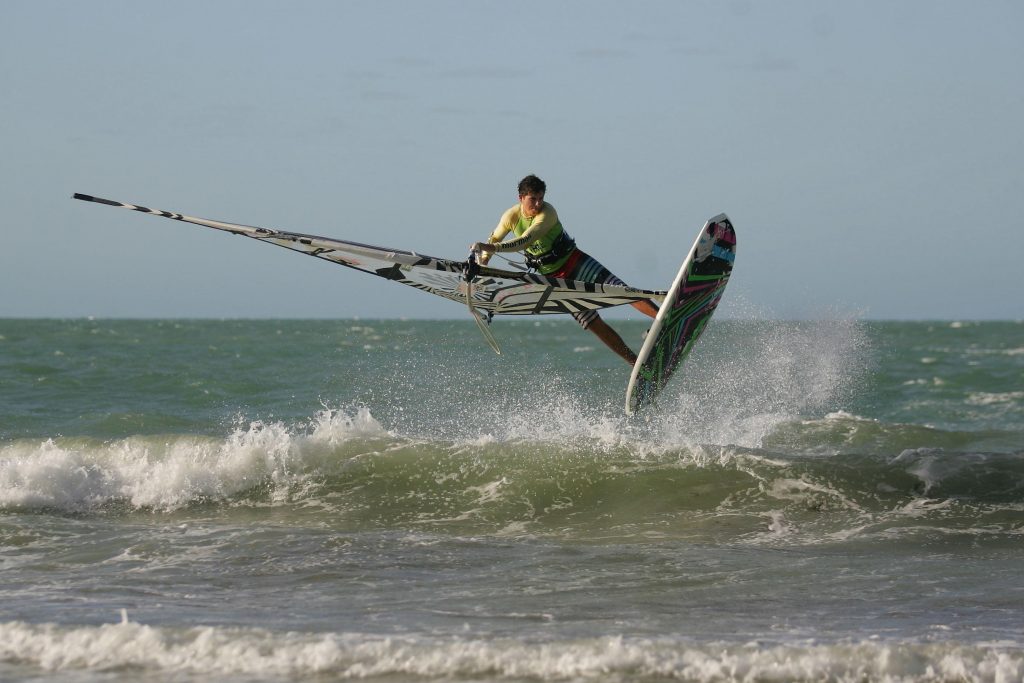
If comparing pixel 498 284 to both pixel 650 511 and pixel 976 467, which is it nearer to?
pixel 650 511

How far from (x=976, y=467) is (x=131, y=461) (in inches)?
281

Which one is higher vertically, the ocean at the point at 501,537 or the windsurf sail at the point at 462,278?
the windsurf sail at the point at 462,278

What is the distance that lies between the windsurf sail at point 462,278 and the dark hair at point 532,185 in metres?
0.62

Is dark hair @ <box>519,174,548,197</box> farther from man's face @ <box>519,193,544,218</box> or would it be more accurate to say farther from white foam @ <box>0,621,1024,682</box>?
white foam @ <box>0,621,1024,682</box>

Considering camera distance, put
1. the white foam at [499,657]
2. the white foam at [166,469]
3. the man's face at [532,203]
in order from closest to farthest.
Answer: the white foam at [499,657] < the man's face at [532,203] < the white foam at [166,469]

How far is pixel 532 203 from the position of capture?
779cm

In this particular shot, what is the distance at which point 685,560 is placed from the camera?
635cm

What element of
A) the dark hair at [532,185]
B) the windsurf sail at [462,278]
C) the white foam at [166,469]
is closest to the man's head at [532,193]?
the dark hair at [532,185]

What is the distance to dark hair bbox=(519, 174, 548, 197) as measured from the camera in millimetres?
7738

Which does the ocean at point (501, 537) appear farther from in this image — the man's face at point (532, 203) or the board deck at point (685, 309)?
the man's face at point (532, 203)

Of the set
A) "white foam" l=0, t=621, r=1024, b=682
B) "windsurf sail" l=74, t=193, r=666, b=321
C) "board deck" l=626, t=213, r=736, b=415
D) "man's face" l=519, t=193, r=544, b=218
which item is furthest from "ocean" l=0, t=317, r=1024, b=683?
"man's face" l=519, t=193, r=544, b=218

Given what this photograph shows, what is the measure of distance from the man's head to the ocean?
226 cm

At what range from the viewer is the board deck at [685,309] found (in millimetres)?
7910

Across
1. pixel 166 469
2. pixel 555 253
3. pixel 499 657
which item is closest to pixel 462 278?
pixel 555 253
